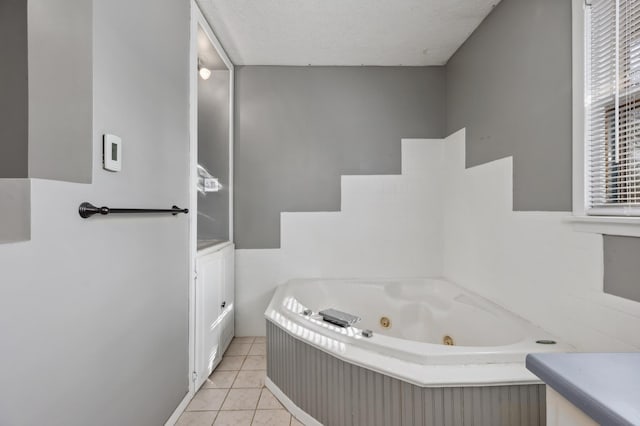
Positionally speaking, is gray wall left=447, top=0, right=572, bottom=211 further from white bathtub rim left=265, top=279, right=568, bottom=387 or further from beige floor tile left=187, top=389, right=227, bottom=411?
beige floor tile left=187, top=389, right=227, bottom=411

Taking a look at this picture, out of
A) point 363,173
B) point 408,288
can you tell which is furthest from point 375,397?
point 363,173

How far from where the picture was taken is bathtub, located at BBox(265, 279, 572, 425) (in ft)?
3.52

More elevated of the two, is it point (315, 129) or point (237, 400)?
point (315, 129)

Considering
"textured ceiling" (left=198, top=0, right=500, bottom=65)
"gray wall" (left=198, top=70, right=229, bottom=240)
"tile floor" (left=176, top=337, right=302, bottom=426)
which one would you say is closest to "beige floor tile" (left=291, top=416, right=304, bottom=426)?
"tile floor" (left=176, top=337, right=302, bottom=426)

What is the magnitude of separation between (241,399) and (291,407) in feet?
1.08

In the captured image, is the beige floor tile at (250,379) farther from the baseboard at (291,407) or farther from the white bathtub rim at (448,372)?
the white bathtub rim at (448,372)

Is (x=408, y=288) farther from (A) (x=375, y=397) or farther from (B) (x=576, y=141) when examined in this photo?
(B) (x=576, y=141)

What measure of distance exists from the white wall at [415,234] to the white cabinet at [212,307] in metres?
0.20

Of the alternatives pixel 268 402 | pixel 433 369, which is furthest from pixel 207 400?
pixel 433 369

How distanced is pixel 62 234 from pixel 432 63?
2.76m

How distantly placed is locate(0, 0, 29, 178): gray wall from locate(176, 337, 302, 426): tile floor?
4.72ft

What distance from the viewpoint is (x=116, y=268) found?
1054 millimetres

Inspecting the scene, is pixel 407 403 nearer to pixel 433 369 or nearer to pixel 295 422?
pixel 433 369

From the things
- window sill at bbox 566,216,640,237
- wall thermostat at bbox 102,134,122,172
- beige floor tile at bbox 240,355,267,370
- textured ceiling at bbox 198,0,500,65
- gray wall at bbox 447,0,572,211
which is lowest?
beige floor tile at bbox 240,355,267,370
